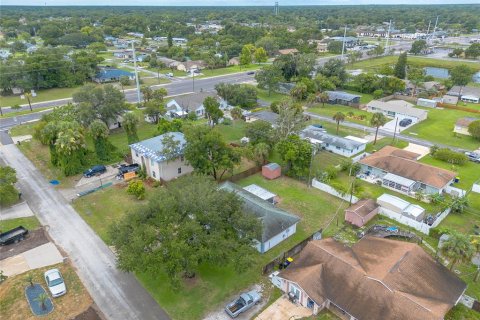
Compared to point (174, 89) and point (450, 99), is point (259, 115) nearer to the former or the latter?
point (174, 89)

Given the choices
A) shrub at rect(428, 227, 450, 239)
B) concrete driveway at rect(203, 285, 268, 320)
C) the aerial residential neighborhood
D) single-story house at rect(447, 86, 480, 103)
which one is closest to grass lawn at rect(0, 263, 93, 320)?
the aerial residential neighborhood

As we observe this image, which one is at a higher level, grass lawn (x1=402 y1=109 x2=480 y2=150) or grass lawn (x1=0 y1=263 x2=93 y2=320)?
grass lawn (x1=0 y1=263 x2=93 y2=320)

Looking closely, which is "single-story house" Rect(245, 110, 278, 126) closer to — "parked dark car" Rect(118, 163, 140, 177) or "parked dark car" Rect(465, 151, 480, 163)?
"parked dark car" Rect(118, 163, 140, 177)

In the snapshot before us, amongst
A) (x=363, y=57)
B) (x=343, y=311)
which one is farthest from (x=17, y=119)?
(x=363, y=57)

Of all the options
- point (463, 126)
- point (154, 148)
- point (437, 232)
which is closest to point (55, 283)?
point (154, 148)

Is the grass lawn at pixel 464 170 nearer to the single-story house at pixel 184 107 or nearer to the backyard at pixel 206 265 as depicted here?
the backyard at pixel 206 265

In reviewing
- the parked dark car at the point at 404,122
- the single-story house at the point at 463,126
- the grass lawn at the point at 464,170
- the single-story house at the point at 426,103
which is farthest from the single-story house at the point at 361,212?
the single-story house at the point at 426,103

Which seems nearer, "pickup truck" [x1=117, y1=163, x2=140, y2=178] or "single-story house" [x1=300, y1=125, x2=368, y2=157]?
"pickup truck" [x1=117, y1=163, x2=140, y2=178]
